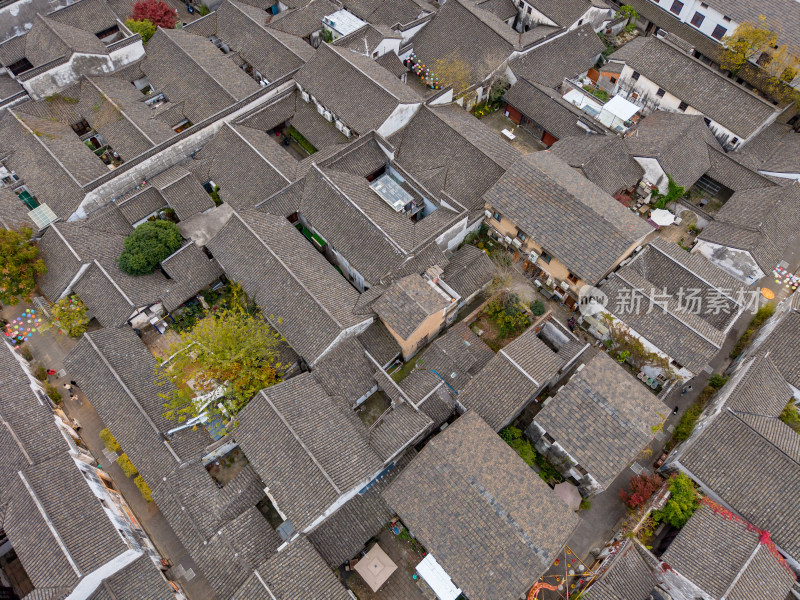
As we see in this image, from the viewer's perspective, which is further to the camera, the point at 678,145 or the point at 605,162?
the point at 678,145

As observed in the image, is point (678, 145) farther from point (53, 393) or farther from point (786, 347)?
point (53, 393)

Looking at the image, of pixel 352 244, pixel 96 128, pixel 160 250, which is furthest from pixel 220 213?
pixel 96 128

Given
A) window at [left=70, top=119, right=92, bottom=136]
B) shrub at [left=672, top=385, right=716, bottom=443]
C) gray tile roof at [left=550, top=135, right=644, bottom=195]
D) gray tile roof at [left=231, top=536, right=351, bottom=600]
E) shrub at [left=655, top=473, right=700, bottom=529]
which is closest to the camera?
gray tile roof at [left=231, top=536, right=351, bottom=600]

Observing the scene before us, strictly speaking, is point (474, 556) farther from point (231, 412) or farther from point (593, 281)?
point (593, 281)

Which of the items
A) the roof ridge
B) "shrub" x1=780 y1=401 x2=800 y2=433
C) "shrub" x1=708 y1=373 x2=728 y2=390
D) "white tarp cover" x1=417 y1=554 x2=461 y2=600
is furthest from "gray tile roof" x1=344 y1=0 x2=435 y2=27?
"white tarp cover" x1=417 y1=554 x2=461 y2=600

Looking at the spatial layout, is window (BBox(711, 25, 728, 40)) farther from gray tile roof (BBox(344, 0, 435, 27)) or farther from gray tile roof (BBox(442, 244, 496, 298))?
gray tile roof (BBox(442, 244, 496, 298))

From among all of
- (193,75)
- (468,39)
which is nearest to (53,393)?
(193,75)
